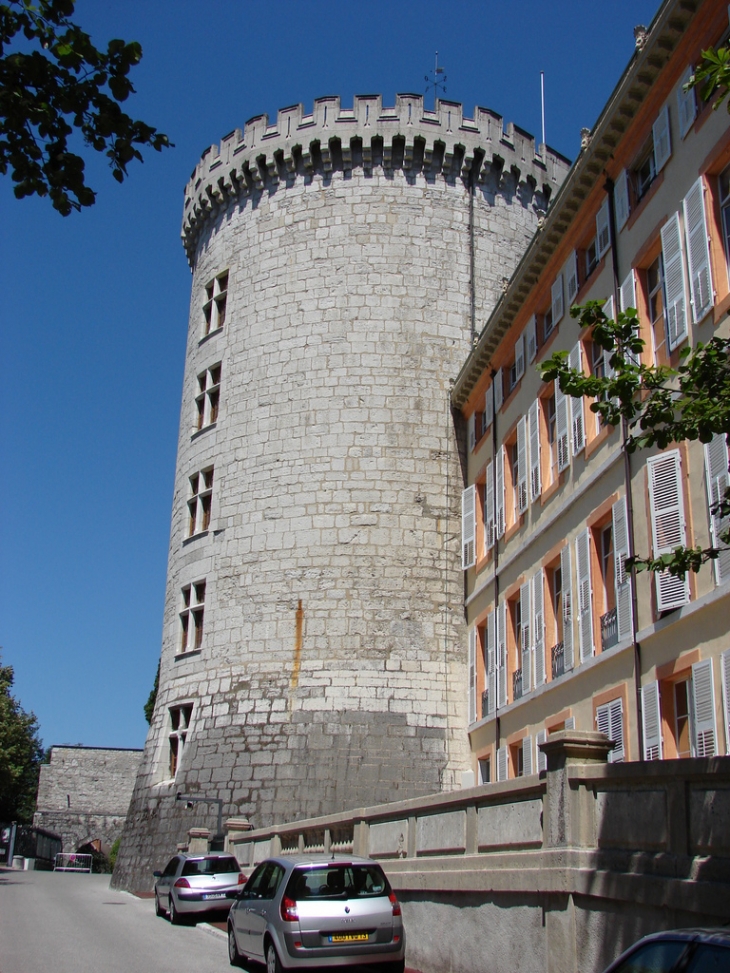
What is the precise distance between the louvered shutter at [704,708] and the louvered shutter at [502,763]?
8228 millimetres

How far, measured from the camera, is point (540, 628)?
19.9m

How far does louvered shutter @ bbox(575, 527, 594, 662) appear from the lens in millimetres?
17438

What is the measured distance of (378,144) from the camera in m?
28.7

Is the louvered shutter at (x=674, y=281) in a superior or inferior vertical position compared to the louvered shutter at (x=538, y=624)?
superior

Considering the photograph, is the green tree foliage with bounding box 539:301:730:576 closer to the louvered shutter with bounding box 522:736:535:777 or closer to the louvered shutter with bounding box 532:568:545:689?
the louvered shutter with bounding box 532:568:545:689

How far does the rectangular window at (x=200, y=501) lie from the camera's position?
28172 mm

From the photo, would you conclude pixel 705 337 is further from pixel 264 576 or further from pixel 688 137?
pixel 264 576

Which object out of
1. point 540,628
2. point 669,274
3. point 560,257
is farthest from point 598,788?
point 560,257

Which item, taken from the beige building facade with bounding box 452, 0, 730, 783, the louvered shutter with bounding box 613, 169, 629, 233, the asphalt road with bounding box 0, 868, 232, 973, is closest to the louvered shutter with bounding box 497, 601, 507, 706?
the beige building facade with bounding box 452, 0, 730, 783

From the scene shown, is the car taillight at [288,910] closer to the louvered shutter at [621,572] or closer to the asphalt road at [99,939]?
the asphalt road at [99,939]

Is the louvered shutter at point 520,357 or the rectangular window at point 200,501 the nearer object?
the louvered shutter at point 520,357

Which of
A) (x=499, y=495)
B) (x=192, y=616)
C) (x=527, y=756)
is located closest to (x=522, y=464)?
(x=499, y=495)

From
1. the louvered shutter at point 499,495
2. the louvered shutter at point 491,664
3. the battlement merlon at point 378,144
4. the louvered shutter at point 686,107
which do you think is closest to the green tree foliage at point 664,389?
the louvered shutter at point 686,107

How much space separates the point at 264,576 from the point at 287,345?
630 cm
